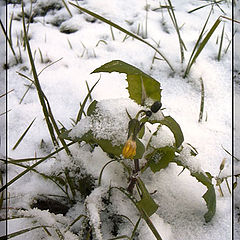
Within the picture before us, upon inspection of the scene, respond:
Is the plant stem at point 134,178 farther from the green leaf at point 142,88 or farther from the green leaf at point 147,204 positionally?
the green leaf at point 142,88

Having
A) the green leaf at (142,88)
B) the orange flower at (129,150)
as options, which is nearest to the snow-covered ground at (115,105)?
the green leaf at (142,88)

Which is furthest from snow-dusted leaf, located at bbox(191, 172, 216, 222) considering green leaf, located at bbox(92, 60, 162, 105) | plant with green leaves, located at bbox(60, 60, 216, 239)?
green leaf, located at bbox(92, 60, 162, 105)

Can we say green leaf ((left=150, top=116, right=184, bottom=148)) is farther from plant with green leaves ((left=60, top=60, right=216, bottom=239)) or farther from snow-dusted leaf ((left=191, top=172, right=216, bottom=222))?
snow-dusted leaf ((left=191, top=172, right=216, bottom=222))

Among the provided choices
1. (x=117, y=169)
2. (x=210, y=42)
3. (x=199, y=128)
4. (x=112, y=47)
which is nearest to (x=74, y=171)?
(x=117, y=169)

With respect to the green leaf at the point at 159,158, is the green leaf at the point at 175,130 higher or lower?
higher

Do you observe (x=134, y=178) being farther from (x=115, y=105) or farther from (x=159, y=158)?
(x=115, y=105)
